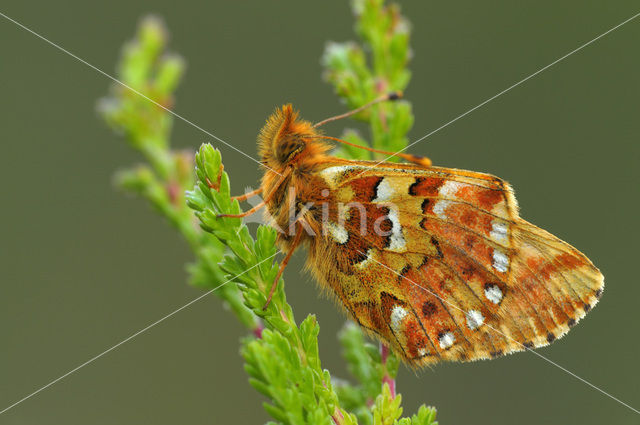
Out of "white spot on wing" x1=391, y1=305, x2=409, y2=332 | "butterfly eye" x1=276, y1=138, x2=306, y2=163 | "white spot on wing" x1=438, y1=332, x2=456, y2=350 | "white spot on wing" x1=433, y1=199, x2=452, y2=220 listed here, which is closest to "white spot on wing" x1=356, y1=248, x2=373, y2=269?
"white spot on wing" x1=391, y1=305, x2=409, y2=332

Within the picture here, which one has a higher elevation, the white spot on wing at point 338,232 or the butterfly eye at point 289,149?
the butterfly eye at point 289,149

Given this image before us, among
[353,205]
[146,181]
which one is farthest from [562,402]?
[146,181]

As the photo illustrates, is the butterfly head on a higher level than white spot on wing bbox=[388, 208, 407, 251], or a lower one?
higher

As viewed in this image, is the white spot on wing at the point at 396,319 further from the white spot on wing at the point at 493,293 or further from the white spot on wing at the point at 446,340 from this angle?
the white spot on wing at the point at 493,293

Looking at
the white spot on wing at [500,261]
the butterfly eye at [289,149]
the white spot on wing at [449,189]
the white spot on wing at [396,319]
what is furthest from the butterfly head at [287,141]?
the white spot on wing at [500,261]

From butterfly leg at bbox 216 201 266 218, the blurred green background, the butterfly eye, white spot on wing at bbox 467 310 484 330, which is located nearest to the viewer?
butterfly leg at bbox 216 201 266 218

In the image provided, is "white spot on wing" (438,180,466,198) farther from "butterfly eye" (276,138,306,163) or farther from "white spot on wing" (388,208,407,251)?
"butterfly eye" (276,138,306,163)

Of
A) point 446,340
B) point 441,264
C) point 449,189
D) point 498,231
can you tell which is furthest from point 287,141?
point 446,340
